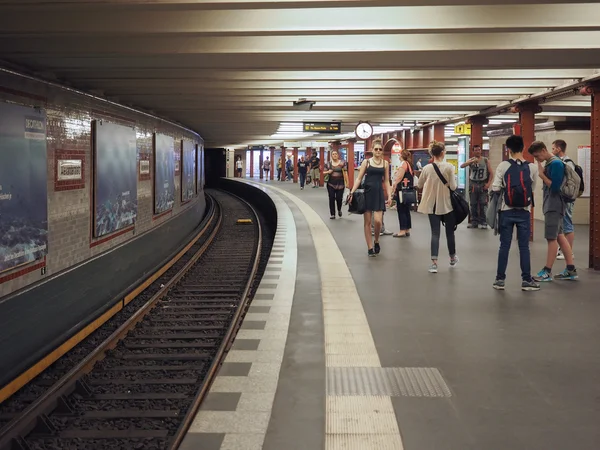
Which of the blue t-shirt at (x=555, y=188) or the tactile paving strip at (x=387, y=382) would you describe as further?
the blue t-shirt at (x=555, y=188)

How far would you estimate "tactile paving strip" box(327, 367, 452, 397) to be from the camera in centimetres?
406

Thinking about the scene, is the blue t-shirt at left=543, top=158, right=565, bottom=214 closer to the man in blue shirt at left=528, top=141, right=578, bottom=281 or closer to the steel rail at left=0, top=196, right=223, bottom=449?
the man in blue shirt at left=528, top=141, right=578, bottom=281

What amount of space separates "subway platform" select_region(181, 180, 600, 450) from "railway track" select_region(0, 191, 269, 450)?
49 centimetres

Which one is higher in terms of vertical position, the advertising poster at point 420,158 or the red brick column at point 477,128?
the red brick column at point 477,128

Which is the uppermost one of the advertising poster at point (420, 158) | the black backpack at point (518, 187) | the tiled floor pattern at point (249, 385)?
the advertising poster at point (420, 158)

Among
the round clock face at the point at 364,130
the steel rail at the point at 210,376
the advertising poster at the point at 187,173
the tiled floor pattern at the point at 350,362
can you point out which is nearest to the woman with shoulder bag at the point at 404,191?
the steel rail at the point at 210,376

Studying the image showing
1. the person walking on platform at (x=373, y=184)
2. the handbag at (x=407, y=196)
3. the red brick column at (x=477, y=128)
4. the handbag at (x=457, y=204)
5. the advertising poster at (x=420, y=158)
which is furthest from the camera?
the advertising poster at (x=420, y=158)

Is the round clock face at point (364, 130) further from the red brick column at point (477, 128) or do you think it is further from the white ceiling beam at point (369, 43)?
the white ceiling beam at point (369, 43)

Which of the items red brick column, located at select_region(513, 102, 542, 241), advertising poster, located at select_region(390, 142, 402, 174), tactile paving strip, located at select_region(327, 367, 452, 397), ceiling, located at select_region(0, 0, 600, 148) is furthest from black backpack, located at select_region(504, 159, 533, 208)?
advertising poster, located at select_region(390, 142, 402, 174)

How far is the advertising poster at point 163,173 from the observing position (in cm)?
1408

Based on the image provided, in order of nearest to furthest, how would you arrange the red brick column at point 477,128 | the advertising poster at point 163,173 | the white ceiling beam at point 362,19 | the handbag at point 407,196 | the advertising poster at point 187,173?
1. the white ceiling beam at point 362,19
2. the handbag at point 407,196
3. the advertising poster at point 163,173
4. the red brick column at point 477,128
5. the advertising poster at point 187,173

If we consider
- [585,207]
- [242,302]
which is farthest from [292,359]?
[585,207]

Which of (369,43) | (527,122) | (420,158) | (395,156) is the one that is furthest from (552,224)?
(395,156)

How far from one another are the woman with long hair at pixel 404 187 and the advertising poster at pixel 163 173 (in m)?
4.87
